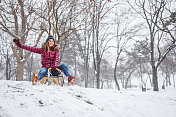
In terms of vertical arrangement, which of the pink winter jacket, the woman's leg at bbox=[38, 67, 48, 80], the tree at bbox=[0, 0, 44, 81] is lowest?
the woman's leg at bbox=[38, 67, 48, 80]

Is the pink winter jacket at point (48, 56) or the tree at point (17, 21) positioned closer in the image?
the pink winter jacket at point (48, 56)

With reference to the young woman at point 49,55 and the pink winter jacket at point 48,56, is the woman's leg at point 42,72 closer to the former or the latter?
the young woman at point 49,55

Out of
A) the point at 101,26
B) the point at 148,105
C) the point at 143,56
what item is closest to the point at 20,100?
the point at 148,105

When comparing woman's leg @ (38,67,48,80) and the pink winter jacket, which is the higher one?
the pink winter jacket

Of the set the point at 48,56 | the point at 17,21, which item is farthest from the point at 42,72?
the point at 17,21

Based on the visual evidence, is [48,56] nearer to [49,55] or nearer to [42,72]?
[49,55]

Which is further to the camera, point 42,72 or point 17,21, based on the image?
point 17,21

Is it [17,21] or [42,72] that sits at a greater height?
[17,21]

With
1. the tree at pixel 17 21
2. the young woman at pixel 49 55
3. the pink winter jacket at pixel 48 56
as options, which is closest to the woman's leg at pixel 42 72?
the young woman at pixel 49 55

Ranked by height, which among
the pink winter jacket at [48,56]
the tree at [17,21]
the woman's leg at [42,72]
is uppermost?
the tree at [17,21]

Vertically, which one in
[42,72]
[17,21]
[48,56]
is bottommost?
[42,72]

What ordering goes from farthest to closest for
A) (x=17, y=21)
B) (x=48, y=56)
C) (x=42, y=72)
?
1. (x=17, y=21)
2. (x=48, y=56)
3. (x=42, y=72)

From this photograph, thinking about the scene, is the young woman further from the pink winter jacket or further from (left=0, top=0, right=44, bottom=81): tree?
(left=0, top=0, right=44, bottom=81): tree

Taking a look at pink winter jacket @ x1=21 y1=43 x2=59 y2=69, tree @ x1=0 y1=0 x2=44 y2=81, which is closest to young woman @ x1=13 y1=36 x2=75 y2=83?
pink winter jacket @ x1=21 y1=43 x2=59 y2=69
